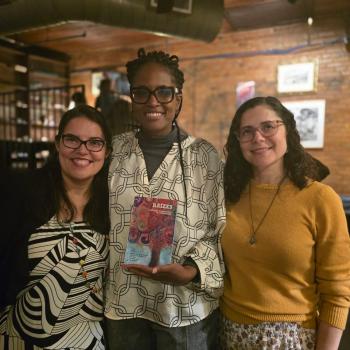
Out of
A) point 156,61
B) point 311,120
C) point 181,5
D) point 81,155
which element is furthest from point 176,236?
point 311,120

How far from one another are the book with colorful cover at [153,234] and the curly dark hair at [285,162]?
368 mm

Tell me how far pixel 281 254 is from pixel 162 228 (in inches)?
19.0

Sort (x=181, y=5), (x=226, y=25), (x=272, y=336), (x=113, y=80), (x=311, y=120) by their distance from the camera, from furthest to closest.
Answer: (x=113, y=80) < (x=226, y=25) < (x=311, y=120) < (x=181, y=5) < (x=272, y=336)

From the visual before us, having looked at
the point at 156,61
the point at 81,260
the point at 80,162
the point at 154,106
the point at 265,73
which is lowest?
the point at 81,260

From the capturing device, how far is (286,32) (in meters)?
6.27

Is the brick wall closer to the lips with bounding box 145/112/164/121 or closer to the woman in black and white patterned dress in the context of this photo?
→ the lips with bounding box 145/112/164/121

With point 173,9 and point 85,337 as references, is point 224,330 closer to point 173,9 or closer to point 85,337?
point 85,337

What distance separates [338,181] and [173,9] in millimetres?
3930

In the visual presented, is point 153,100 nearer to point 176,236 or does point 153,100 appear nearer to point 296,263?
point 176,236

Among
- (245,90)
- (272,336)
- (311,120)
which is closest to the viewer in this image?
(272,336)

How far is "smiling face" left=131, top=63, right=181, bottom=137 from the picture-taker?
58.8 inches

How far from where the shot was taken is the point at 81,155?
58.2 inches

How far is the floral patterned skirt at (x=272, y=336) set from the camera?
1409 mm

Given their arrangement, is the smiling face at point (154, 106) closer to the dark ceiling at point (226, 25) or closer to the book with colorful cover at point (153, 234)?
the book with colorful cover at point (153, 234)
